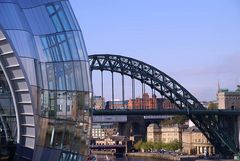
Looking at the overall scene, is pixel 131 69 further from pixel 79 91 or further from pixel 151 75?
pixel 79 91

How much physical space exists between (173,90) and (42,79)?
232 feet

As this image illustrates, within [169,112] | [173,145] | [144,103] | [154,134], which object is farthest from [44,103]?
[144,103]

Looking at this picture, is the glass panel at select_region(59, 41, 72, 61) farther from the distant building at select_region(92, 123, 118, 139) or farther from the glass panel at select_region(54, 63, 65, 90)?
the distant building at select_region(92, 123, 118, 139)

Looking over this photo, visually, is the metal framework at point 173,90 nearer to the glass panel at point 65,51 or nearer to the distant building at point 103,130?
the glass panel at point 65,51

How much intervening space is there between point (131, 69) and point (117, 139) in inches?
2812

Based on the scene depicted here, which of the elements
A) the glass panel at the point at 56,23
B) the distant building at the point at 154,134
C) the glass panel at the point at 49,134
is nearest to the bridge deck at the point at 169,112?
the glass panel at the point at 56,23

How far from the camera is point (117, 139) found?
500 ft

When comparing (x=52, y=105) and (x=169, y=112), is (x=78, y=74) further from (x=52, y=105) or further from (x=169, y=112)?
(x=169, y=112)

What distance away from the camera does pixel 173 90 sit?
8419 cm

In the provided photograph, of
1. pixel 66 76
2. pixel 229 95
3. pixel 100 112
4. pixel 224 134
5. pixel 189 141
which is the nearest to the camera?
pixel 66 76

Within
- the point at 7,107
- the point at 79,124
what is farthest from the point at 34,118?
the point at 79,124

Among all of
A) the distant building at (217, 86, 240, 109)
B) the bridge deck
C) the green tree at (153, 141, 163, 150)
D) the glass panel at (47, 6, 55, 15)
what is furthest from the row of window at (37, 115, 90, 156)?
the green tree at (153, 141, 163, 150)

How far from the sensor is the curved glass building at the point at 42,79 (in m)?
13.7

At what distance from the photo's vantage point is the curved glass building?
13742 millimetres
